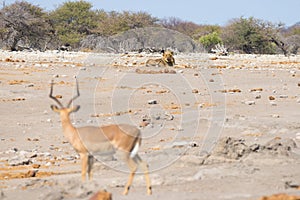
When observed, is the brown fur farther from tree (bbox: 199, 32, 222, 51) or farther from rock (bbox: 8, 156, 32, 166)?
tree (bbox: 199, 32, 222, 51)

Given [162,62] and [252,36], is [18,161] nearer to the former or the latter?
[162,62]

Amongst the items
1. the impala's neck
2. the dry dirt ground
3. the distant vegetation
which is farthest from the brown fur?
the distant vegetation

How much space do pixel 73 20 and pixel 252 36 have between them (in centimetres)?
1909

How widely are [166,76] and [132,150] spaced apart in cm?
1689

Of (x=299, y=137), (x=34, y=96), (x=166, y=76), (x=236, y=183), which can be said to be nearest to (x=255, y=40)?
(x=166, y=76)

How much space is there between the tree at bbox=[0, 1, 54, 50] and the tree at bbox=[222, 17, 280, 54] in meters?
16.9

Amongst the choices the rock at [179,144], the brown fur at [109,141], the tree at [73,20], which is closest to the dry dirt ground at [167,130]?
the rock at [179,144]

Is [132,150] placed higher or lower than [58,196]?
higher

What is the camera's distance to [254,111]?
15500 millimetres

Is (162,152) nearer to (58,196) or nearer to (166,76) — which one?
(58,196)

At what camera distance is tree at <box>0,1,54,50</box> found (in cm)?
5103

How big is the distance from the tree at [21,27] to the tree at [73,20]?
579 centimetres

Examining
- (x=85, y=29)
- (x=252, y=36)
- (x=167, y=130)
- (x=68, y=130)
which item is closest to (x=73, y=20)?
(x=85, y=29)

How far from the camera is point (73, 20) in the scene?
219ft
